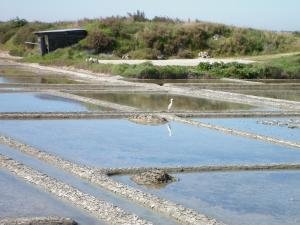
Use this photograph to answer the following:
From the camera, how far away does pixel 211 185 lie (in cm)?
787

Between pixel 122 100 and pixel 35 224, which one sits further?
pixel 122 100

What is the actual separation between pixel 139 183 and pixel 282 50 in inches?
1135

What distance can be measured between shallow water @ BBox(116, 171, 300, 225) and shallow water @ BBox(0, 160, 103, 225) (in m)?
1.23

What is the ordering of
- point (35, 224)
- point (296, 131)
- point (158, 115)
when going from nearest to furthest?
point (35, 224)
point (296, 131)
point (158, 115)

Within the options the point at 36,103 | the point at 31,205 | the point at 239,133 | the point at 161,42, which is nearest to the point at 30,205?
the point at 31,205

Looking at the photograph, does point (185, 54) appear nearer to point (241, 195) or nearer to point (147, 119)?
point (147, 119)

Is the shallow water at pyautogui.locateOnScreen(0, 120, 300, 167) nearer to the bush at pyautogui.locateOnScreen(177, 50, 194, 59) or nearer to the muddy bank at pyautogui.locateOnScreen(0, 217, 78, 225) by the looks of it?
the muddy bank at pyautogui.locateOnScreen(0, 217, 78, 225)

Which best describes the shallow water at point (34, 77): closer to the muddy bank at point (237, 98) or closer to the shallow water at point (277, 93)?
the muddy bank at point (237, 98)

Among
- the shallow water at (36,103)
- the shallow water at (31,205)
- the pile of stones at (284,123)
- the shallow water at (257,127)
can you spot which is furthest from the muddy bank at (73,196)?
the pile of stones at (284,123)

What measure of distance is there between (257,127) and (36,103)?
612 cm

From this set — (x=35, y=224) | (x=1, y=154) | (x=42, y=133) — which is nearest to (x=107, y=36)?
(x=42, y=133)

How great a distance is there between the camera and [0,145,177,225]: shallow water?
6.42 m

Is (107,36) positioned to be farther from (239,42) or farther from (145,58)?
(239,42)

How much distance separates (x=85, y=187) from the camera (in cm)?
747
